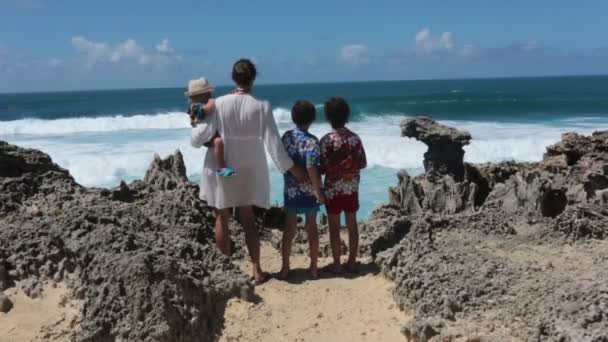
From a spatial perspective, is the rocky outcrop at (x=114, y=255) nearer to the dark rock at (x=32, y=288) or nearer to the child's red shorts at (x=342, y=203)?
the dark rock at (x=32, y=288)

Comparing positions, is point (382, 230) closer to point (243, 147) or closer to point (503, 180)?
point (243, 147)

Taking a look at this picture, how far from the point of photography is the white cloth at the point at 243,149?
420cm

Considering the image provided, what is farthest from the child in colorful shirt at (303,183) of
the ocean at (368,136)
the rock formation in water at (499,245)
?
the ocean at (368,136)

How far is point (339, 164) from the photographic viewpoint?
4.51m

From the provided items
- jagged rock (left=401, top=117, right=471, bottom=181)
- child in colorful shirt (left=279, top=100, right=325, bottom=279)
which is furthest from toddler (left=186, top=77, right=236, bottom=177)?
jagged rock (left=401, top=117, right=471, bottom=181)

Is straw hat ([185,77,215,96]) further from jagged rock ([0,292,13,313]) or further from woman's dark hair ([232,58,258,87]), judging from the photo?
jagged rock ([0,292,13,313])

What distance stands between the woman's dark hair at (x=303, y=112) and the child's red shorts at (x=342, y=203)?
2.05ft

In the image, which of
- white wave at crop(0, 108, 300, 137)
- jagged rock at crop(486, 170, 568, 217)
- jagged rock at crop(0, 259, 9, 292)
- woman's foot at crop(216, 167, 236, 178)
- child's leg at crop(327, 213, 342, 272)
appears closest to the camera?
jagged rock at crop(0, 259, 9, 292)

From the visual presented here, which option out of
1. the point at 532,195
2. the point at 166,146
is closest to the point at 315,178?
the point at 532,195

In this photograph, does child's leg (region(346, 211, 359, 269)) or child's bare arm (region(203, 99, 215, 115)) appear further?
child's leg (region(346, 211, 359, 269))

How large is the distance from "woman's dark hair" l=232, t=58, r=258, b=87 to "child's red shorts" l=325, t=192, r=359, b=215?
1084 mm

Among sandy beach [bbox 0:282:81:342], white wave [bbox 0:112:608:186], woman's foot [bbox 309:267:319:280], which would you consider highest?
sandy beach [bbox 0:282:81:342]

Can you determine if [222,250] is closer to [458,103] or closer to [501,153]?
[501,153]

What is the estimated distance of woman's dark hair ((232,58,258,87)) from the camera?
166 inches
